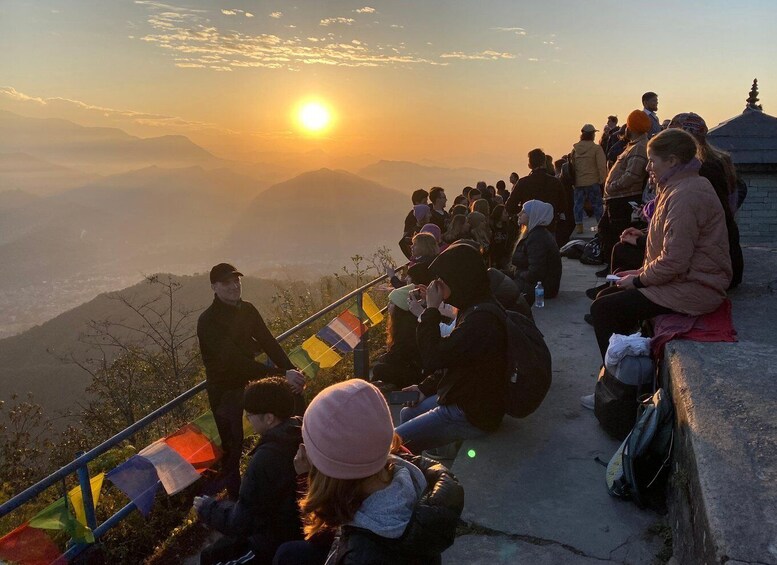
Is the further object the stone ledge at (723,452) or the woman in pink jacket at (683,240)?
the woman in pink jacket at (683,240)

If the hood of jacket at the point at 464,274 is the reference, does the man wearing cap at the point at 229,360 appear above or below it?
below

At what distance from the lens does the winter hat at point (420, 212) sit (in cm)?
959

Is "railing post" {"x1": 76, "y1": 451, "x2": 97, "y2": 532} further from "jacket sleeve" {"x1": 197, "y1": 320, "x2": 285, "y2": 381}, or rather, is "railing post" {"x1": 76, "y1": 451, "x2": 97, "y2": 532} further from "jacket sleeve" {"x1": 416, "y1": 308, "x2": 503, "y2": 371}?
"jacket sleeve" {"x1": 416, "y1": 308, "x2": 503, "y2": 371}

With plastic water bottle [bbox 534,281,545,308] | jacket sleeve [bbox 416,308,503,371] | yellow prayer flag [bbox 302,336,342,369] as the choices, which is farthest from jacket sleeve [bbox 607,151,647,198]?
yellow prayer flag [bbox 302,336,342,369]

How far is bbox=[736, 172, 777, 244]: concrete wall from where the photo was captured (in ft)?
37.8

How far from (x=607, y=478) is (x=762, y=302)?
2523 millimetres

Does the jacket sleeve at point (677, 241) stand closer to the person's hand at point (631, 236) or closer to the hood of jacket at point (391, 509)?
the person's hand at point (631, 236)

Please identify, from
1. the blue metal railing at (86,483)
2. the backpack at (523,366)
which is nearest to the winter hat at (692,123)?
the backpack at (523,366)

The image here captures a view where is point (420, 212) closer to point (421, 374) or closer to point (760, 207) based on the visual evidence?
point (421, 374)

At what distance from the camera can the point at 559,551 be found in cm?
313

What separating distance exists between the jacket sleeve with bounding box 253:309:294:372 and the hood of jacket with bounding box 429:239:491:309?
2158mm

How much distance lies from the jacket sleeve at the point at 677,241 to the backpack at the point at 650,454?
93 cm

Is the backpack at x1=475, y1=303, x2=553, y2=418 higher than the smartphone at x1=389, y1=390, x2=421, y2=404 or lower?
higher

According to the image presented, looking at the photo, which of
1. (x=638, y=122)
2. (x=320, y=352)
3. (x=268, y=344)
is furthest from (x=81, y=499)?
(x=638, y=122)
